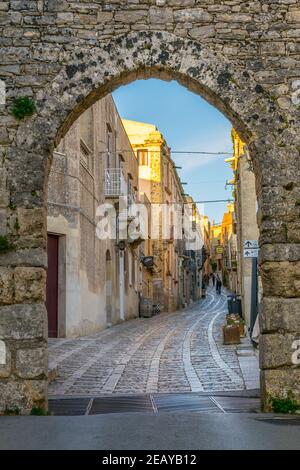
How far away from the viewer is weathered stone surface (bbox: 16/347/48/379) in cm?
597

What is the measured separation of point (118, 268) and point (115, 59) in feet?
54.8

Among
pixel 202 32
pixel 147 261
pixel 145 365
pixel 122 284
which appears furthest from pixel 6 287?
pixel 147 261

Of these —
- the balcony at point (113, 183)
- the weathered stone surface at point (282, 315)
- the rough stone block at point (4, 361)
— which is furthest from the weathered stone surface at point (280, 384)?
the balcony at point (113, 183)

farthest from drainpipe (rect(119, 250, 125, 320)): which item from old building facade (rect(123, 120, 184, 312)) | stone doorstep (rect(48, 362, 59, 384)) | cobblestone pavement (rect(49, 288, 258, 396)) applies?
stone doorstep (rect(48, 362, 59, 384))

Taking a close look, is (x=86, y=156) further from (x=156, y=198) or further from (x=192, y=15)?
(x=156, y=198)

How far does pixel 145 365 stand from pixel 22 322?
477cm

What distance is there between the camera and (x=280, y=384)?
235 inches

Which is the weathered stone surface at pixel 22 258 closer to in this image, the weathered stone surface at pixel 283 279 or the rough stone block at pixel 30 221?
the rough stone block at pixel 30 221

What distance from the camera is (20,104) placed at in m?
6.37

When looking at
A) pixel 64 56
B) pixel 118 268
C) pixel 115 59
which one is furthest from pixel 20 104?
pixel 118 268

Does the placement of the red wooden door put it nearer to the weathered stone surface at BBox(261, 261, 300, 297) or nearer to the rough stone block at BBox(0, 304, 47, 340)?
the rough stone block at BBox(0, 304, 47, 340)

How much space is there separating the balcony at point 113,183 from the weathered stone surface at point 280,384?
1525 centimetres
